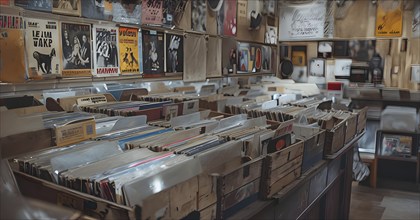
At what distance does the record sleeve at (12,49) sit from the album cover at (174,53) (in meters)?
1.37

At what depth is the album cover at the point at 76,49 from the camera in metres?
2.26

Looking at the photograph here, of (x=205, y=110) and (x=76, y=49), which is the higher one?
(x=76, y=49)

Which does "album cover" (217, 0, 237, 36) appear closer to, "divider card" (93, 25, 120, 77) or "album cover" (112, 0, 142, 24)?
"album cover" (112, 0, 142, 24)

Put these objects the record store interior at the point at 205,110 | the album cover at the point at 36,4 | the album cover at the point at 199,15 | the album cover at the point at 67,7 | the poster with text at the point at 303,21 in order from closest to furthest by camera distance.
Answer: the record store interior at the point at 205,110
the album cover at the point at 36,4
the album cover at the point at 67,7
the album cover at the point at 199,15
the poster with text at the point at 303,21

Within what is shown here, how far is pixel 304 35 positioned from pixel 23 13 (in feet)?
12.7

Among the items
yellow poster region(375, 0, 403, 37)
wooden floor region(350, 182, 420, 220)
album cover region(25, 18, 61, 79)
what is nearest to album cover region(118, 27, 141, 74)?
album cover region(25, 18, 61, 79)

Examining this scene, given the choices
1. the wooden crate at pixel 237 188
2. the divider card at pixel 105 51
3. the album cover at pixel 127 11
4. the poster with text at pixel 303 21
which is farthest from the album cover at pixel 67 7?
the poster with text at pixel 303 21

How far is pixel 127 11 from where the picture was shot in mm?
2699

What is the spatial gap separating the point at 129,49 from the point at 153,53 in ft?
0.95

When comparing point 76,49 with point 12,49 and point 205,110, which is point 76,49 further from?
point 205,110

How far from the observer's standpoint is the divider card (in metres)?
2.49

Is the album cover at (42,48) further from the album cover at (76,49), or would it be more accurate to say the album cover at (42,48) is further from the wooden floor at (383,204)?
the wooden floor at (383,204)

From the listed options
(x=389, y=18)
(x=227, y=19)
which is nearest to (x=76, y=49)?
(x=227, y=19)

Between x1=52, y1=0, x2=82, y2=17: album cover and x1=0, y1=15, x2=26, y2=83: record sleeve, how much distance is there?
10.8 inches
